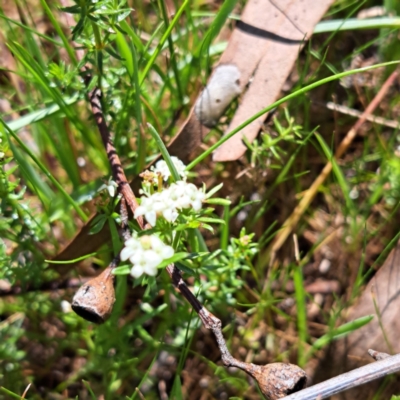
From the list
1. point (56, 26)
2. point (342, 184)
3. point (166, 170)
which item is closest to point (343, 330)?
point (342, 184)

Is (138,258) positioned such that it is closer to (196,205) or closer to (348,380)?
(196,205)

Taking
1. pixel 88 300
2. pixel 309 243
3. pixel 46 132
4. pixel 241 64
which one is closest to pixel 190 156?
pixel 241 64

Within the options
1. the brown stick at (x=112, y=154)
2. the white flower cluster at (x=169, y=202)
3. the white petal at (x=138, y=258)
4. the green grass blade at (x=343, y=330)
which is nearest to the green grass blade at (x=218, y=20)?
the brown stick at (x=112, y=154)

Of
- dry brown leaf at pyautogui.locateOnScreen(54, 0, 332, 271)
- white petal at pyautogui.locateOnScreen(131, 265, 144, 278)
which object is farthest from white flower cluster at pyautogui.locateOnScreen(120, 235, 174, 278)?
dry brown leaf at pyautogui.locateOnScreen(54, 0, 332, 271)

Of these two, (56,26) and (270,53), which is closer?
(56,26)

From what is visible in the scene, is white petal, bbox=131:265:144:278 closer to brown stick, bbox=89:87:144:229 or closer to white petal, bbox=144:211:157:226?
white petal, bbox=144:211:157:226

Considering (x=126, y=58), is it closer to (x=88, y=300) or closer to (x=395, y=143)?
(x=88, y=300)
